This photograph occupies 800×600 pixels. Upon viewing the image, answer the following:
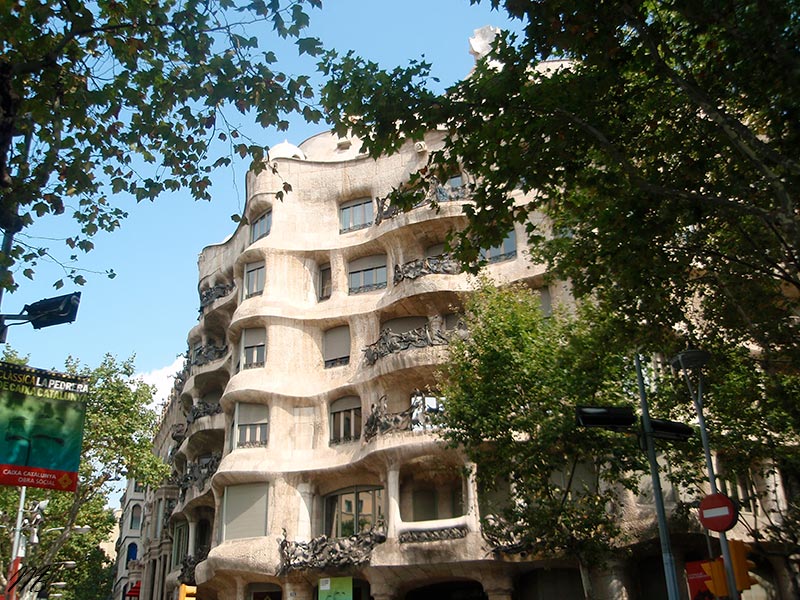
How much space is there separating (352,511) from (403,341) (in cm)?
568

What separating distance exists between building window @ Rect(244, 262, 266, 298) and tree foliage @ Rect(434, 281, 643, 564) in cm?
1206

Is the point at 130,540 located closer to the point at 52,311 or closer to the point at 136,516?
the point at 136,516

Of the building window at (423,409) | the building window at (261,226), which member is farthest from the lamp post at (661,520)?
the building window at (261,226)

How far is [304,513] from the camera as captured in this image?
26.8m

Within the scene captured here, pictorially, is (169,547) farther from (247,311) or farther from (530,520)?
(530,520)

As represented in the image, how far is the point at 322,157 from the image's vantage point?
1342 inches

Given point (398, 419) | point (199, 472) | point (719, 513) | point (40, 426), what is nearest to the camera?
point (40, 426)

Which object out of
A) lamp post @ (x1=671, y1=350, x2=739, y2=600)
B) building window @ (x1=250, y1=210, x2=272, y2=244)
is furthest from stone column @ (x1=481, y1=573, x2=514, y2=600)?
building window @ (x1=250, y1=210, x2=272, y2=244)

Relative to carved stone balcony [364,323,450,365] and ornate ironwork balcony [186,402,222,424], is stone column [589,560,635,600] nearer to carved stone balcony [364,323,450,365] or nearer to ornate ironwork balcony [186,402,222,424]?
carved stone balcony [364,323,450,365]

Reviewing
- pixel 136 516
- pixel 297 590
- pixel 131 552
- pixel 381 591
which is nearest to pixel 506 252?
pixel 381 591

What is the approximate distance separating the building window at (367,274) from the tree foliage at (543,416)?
899cm

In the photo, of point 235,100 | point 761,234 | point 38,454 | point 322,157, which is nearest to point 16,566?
point 322,157

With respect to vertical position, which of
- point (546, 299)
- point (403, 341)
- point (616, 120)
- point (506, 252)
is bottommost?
point (616, 120)

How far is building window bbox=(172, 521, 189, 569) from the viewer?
34250mm
